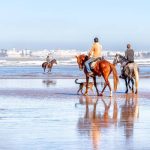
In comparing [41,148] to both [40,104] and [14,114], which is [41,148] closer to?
[14,114]

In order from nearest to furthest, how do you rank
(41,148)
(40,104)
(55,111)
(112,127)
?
(41,148), (112,127), (55,111), (40,104)

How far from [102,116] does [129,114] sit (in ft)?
2.76

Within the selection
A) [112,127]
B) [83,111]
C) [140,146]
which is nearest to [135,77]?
[83,111]

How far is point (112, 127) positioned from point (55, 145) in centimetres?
281

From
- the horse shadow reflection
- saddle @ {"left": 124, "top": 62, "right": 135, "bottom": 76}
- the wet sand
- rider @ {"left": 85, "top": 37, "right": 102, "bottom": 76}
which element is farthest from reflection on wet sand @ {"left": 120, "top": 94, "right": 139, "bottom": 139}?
saddle @ {"left": 124, "top": 62, "right": 135, "bottom": 76}

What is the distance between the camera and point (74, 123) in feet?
47.4

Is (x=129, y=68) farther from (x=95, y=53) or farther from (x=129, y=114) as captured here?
(x=129, y=114)

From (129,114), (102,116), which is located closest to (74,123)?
(102,116)

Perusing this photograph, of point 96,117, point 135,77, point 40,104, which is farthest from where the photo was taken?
point 135,77

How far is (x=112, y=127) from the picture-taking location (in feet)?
44.9

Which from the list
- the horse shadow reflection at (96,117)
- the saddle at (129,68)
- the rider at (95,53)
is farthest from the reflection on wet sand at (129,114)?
the saddle at (129,68)

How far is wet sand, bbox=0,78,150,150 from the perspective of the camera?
11.3 meters

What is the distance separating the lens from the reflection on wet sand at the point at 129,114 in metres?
13.3

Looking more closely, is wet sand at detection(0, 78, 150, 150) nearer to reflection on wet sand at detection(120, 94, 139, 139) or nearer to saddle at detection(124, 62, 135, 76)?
reflection on wet sand at detection(120, 94, 139, 139)
